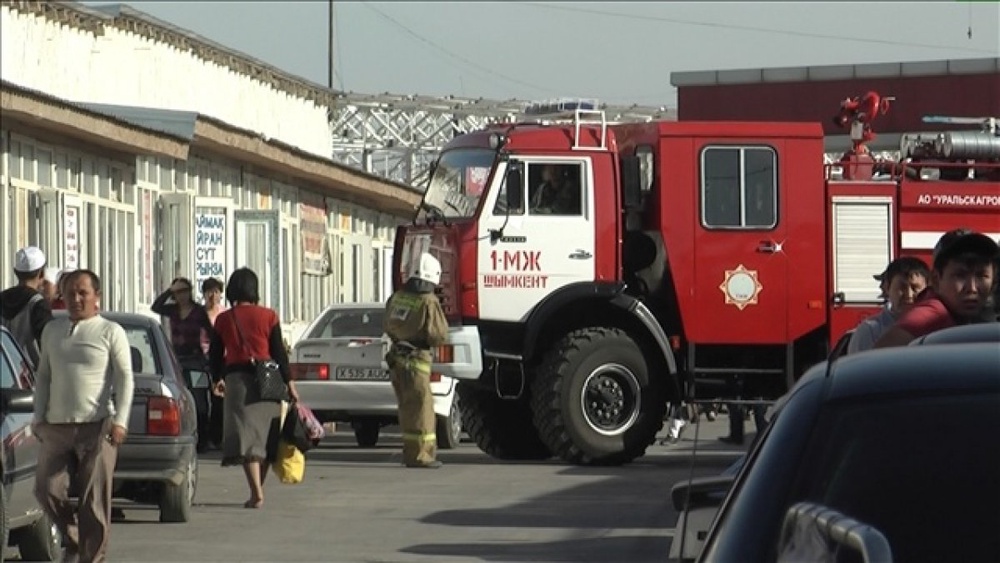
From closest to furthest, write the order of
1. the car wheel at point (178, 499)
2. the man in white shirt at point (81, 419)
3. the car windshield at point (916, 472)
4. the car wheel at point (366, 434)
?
the car windshield at point (916, 472) → the man in white shirt at point (81, 419) → the car wheel at point (178, 499) → the car wheel at point (366, 434)

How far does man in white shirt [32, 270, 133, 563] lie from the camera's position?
12.4 metres

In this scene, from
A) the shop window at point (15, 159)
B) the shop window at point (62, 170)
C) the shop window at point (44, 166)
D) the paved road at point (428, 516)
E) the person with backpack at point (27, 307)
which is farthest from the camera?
the shop window at point (62, 170)

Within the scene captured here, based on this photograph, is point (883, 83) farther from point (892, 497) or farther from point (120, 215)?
point (892, 497)

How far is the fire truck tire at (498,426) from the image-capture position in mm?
23797

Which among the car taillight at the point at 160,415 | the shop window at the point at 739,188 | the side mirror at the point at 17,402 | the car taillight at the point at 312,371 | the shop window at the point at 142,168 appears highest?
the shop window at the point at 142,168

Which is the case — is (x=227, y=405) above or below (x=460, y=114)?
below

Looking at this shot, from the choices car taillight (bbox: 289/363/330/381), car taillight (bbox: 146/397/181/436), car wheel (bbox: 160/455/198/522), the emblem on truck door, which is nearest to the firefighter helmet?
car taillight (bbox: 289/363/330/381)

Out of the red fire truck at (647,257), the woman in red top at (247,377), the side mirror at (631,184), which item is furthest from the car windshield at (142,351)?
the side mirror at (631,184)

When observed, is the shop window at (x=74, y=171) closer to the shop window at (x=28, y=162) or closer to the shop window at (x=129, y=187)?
the shop window at (x=28, y=162)

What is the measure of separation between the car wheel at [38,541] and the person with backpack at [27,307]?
2.16 m

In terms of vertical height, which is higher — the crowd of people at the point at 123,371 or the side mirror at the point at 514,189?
the side mirror at the point at 514,189

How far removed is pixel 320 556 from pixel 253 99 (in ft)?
110

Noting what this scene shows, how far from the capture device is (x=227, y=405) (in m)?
17.8

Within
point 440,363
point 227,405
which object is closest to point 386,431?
point 440,363
